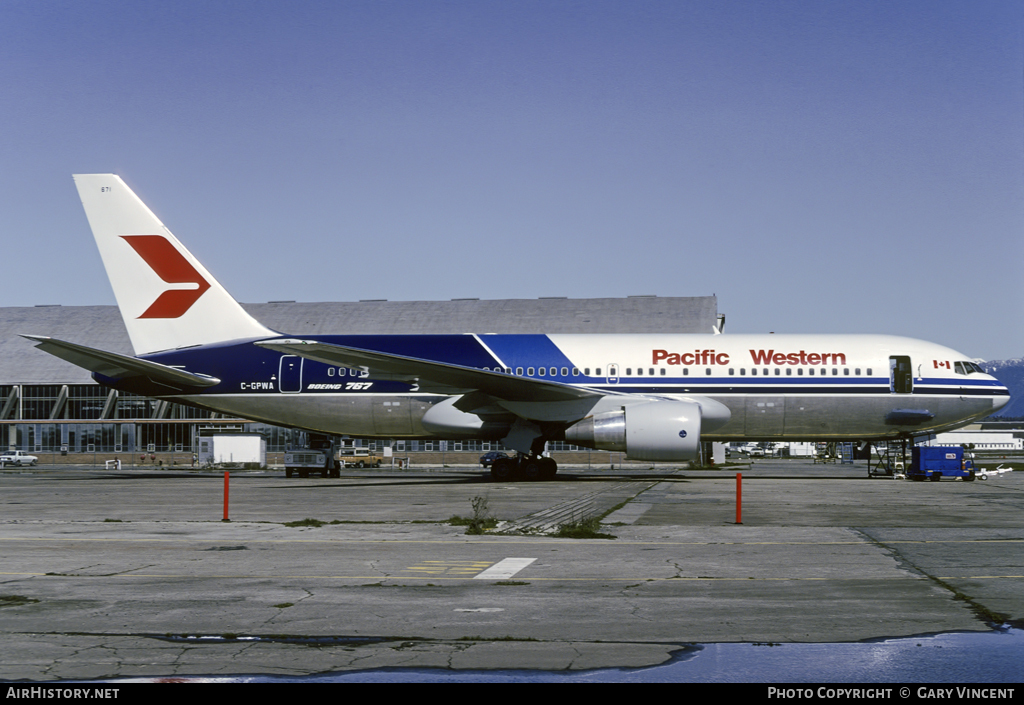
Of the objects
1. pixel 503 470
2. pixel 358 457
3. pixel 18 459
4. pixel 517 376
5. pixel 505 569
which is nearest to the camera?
pixel 505 569

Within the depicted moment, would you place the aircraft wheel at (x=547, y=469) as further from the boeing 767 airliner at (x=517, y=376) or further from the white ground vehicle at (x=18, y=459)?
the white ground vehicle at (x=18, y=459)

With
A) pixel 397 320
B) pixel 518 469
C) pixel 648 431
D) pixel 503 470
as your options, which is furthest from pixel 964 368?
pixel 397 320

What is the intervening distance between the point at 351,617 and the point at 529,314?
5789 cm

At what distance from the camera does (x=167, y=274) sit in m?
34.1

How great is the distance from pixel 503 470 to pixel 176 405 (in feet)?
138

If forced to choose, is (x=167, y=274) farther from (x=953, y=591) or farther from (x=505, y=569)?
(x=953, y=591)

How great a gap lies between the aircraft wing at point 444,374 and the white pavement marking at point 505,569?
16234mm

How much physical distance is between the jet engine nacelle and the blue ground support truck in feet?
30.7

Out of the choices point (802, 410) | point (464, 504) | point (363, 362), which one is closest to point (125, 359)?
point (363, 362)

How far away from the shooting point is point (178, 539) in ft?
47.2

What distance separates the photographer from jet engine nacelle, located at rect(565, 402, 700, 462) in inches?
1125

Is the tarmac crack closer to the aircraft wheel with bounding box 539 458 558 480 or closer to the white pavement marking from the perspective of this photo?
the white pavement marking

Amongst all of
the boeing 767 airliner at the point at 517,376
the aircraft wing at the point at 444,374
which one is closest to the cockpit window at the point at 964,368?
the boeing 767 airliner at the point at 517,376
